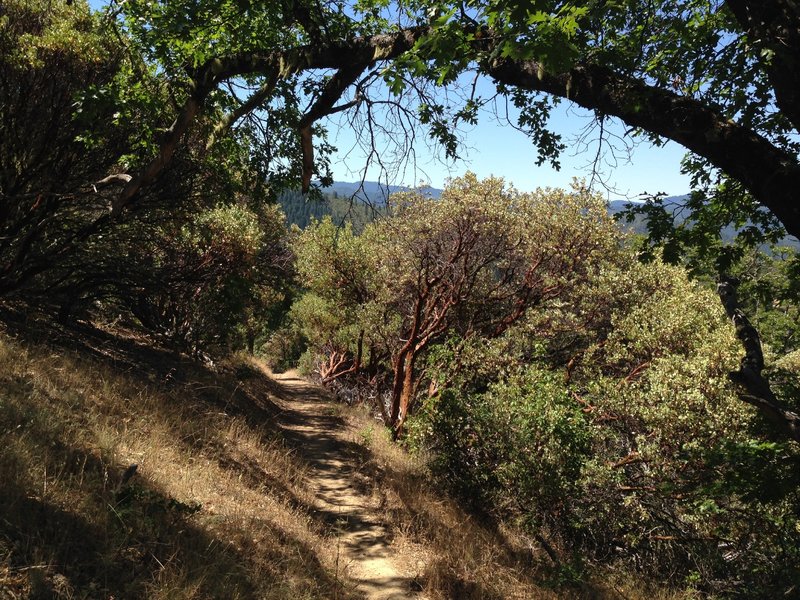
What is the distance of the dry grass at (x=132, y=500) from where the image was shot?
3072mm

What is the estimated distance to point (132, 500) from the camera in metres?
3.88

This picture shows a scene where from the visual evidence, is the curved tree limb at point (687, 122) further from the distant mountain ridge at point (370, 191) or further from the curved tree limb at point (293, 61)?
the distant mountain ridge at point (370, 191)

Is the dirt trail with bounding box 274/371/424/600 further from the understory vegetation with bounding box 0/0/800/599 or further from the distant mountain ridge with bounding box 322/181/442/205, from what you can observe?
the distant mountain ridge with bounding box 322/181/442/205

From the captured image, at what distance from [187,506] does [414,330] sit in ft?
24.9

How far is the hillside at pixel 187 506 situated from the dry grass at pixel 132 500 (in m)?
0.02

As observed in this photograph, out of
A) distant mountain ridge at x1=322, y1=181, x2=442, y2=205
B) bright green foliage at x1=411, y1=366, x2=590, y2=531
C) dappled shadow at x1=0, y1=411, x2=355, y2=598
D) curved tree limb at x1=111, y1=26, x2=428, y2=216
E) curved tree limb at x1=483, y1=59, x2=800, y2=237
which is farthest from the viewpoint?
bright green foliage at x1=411, y1=366, x2=590, y2=531

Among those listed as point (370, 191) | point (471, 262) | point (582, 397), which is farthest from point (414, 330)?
point (370, 191)

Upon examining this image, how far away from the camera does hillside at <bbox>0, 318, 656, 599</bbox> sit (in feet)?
10.5

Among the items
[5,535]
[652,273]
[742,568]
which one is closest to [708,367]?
[742,568]

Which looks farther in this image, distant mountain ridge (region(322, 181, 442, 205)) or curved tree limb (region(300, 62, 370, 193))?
distant mountain ridge (region(322, 181, 442, 205))

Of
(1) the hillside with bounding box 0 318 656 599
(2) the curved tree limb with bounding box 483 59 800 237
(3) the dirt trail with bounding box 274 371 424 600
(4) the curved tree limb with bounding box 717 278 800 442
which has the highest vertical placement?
(2) the curved tree limb with bounding box 483 59 800 237

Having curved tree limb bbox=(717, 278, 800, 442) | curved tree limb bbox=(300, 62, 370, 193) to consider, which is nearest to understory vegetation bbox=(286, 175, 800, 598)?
curved tree limb bbox=(717, 278, 800, 442)

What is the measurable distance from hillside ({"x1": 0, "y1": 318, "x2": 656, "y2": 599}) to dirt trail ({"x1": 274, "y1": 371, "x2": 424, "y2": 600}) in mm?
32

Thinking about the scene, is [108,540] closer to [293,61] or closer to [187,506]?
[187,506]
